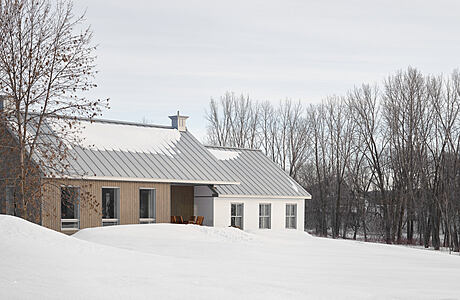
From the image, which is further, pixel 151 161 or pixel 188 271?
pixel 151 161

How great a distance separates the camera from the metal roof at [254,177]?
3011cm

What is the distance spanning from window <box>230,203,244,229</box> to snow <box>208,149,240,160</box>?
4.42 m

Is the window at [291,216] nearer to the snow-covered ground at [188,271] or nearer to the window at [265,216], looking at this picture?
the window at [265,216]

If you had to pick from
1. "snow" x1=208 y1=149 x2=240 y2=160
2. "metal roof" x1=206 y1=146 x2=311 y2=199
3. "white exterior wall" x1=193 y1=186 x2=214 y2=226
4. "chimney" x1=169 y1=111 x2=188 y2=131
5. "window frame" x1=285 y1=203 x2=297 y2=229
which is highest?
"chimney" x1=169 y1=111 x2=188 y2=131

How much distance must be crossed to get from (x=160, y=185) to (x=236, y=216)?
17.2 ft

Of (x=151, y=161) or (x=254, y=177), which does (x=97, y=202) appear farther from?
(x=254, y=177)

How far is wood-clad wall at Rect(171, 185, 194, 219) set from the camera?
28891mm

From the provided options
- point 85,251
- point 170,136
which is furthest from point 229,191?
point 85,251

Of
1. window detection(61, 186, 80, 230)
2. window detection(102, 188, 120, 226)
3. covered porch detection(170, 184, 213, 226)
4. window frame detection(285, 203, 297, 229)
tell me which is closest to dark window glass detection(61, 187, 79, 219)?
window detection(61, 186, 80, 230)

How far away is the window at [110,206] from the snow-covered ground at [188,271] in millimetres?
2637

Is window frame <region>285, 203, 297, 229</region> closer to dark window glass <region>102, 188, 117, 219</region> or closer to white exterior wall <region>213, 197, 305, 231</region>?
white exterior wall <region>213, 197, 305, 231</region>

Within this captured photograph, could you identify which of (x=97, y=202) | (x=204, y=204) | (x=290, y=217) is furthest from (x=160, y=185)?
(x=290, y=217)

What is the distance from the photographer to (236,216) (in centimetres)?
2966

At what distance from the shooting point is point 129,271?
12961 mm
